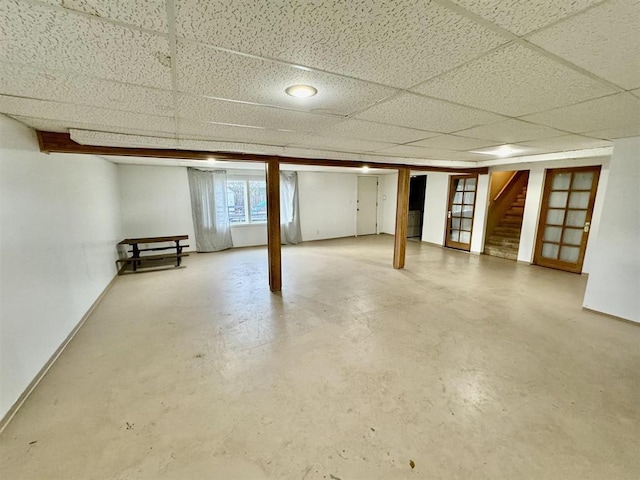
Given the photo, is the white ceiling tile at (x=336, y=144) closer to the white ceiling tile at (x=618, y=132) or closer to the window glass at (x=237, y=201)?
the white ceiling tile at (x=618, y=132)

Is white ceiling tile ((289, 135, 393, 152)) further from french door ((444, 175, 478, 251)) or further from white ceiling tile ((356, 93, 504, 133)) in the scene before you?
french door ((444, 175, 478, 251))

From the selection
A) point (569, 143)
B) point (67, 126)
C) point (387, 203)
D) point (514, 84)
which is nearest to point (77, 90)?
point (67, 126)

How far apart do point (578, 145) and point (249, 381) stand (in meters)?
4.53

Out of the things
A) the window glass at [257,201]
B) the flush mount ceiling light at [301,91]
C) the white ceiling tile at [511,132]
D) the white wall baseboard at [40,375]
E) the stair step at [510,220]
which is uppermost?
the white ceiling tile at [511,132]

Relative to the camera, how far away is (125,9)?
809 millimetres

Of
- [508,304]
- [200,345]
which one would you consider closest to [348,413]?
[200,345]

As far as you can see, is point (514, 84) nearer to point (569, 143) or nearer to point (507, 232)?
point (569, 143)

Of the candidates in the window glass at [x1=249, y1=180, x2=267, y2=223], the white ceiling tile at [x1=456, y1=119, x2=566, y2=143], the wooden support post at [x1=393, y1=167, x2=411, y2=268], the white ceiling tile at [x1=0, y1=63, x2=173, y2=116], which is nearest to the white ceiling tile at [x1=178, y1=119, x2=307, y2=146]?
the white ceiling tile at [x1=0, y1=63, x2=173, y2=116]

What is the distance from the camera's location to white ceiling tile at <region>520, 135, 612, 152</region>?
286cm

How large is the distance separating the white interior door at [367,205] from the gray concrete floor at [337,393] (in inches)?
215

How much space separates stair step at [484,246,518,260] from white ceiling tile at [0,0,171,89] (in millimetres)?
6804

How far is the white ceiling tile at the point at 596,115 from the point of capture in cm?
173

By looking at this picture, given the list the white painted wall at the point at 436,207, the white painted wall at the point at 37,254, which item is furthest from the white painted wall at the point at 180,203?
the white painted wall at the point at 436,207

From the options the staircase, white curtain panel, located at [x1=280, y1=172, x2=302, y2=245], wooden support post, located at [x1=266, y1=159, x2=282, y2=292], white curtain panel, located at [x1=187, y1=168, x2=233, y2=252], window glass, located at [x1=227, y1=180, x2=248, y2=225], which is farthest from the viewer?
white curtain panel, located at [x1=280, y1=172, x2=302, y2=245]
